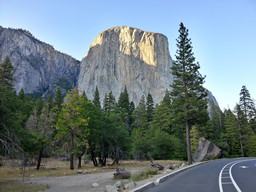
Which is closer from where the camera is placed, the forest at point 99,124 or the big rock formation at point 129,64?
the forest at point 99,124

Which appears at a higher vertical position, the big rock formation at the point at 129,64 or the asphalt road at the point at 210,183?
the big rock formation at the point at 129,64

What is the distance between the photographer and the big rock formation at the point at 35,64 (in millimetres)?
118938

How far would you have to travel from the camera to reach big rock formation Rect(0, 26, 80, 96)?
390ft

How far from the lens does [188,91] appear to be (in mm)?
25453

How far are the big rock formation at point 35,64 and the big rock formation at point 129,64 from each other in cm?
2820

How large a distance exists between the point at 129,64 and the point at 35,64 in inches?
2565

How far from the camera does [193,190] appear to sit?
7645mm

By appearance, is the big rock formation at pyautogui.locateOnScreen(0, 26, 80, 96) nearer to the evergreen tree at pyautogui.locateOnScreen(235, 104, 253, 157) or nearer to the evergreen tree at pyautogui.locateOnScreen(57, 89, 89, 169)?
the evergreen tree at pyautogui.locateOnScreen(235, 104, 253, 157)

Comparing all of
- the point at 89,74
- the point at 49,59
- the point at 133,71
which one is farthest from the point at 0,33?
the point at 133,71

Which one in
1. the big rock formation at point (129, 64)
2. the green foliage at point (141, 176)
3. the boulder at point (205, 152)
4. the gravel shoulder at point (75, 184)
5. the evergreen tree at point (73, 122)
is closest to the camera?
the gravel shoulder at point (75, 184)

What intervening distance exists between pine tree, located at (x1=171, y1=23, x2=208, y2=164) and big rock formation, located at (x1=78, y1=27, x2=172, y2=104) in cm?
7017

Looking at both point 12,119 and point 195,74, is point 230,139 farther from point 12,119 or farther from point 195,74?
point 12,119

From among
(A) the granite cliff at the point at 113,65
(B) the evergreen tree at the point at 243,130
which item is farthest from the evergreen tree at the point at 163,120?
(A) the granite cliff at the point at 113,65

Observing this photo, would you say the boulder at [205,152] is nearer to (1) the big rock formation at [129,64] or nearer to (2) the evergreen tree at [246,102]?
(2) the evergreen tree at [246,102]
